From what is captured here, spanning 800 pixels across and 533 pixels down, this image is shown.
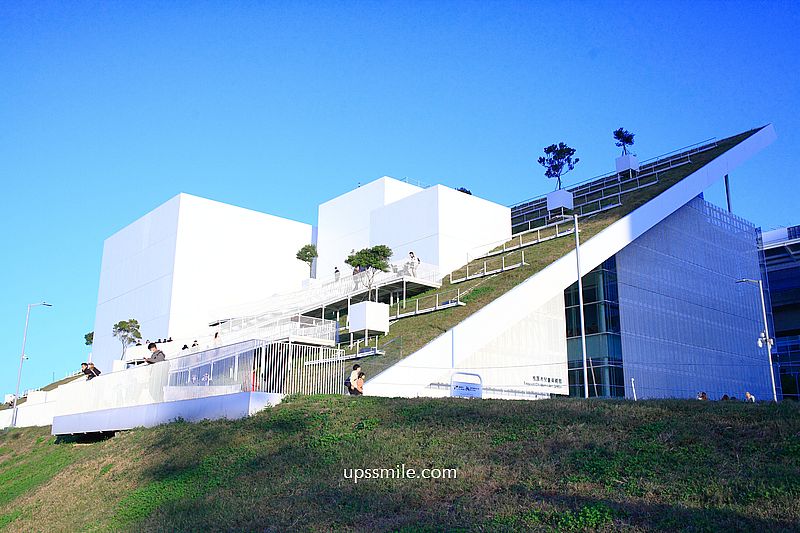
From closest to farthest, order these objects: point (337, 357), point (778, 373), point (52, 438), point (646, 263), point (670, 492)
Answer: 1. point (670, 492)
2. point (337, 357)
3. point (52, 438)
4. point (646, 263)
5. point (778, 373)

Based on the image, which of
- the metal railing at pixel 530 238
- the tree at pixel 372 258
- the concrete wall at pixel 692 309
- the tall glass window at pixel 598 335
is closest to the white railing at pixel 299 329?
the tree at pixel 372 258

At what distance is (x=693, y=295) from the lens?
3688cm

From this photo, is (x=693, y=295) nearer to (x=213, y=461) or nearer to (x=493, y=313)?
(x=493, y=313)

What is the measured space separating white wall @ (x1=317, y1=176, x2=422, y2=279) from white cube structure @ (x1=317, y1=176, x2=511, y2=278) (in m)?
0.06

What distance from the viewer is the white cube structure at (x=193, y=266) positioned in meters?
44.4

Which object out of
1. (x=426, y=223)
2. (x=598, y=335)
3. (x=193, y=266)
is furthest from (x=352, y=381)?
(x=193, y=266)

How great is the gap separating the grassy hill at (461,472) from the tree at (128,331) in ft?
91.7

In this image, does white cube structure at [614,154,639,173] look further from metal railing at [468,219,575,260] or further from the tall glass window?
the tall glass window

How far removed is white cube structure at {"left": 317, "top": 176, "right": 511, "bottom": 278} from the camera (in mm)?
37188

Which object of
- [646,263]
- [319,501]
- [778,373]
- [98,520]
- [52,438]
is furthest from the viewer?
[778,373]

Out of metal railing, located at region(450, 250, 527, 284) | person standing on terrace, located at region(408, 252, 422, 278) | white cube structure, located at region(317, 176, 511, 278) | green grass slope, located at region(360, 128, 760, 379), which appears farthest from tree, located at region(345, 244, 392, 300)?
metal railing, located at region(450, 250, 527, 284)

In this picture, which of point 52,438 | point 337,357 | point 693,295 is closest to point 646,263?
point 693,295

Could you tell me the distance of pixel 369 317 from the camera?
26.6 m

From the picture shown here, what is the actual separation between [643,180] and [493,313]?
58.6 feet
